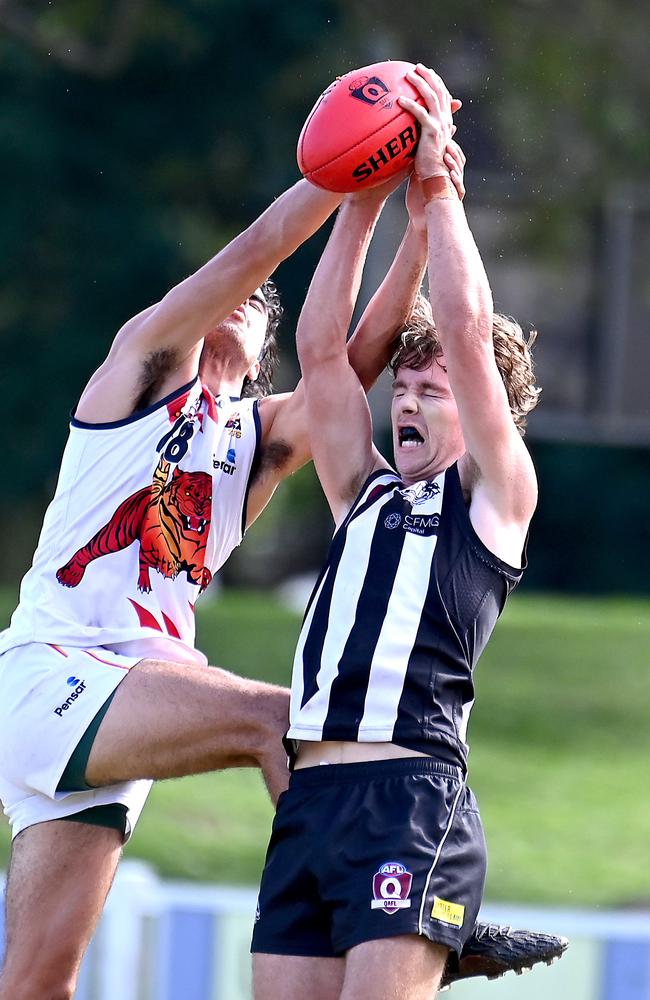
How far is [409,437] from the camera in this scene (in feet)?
11.6

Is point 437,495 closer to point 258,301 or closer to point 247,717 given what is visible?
point 247,717

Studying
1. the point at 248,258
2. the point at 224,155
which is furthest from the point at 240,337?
the point at 224,155

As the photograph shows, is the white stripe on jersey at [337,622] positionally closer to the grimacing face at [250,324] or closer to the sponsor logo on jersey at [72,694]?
the sponsor logo on jersey at [72,694]

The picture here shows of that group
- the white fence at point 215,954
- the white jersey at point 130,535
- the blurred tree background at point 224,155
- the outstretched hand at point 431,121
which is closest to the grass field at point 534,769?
the blurred tree background at point 224,155

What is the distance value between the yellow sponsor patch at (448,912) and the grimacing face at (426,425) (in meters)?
0.94

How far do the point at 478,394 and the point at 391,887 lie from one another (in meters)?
1.02

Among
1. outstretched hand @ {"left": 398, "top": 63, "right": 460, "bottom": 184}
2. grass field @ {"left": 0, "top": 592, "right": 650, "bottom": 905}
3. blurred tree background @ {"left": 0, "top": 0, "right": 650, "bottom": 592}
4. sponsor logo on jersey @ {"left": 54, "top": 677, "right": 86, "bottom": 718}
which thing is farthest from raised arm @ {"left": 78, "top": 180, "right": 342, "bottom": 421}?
blurred tree background @ {"left": 0, "top": 0, "right": 650, "bottom": 592}

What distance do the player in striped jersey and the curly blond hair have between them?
0.20 ft

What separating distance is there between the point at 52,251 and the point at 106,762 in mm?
16096

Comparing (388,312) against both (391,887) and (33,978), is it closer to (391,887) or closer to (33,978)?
(391,887)

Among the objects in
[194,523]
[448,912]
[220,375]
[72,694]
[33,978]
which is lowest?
[33,978]

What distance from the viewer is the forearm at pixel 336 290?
3.70 metres

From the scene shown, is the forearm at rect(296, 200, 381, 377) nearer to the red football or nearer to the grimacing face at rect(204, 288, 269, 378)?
the red football

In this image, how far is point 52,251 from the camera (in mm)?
19172
